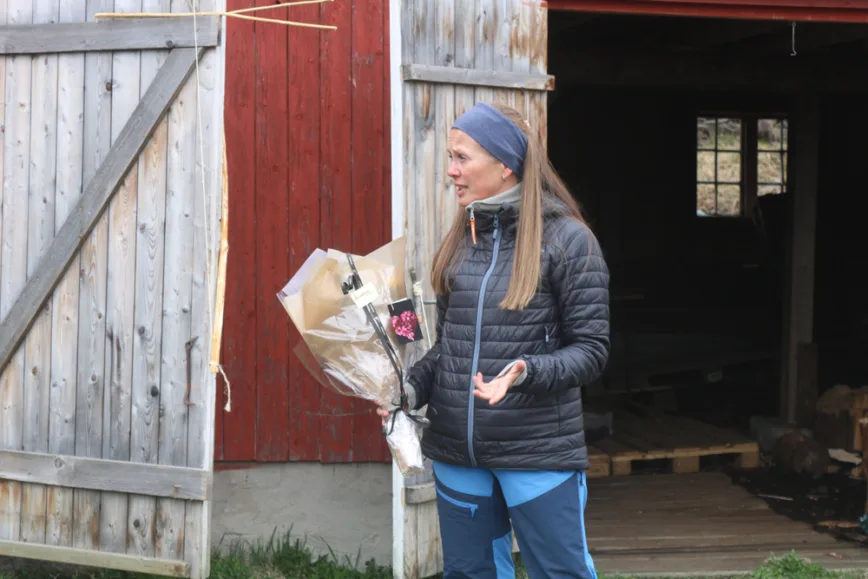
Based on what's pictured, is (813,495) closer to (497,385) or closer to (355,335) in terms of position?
(355,335)

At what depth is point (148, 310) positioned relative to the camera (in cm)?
388

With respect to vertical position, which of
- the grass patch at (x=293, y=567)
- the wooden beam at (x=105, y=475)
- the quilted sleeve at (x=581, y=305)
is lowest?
the grass patch at (x=293, y=567)

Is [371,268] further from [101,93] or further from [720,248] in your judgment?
[720,248]

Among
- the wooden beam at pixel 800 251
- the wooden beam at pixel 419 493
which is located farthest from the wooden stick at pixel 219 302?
the wooden beam at pixel 800 251

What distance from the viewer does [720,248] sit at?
36.2ft

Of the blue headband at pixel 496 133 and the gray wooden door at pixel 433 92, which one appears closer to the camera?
the blue headband at pixel 496 133

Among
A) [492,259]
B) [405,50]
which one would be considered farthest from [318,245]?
[492,259]

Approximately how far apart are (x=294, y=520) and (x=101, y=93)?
205 centimetres

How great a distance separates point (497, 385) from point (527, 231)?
0.45 meters

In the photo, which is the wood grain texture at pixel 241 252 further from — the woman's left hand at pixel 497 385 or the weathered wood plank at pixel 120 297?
the woman's left hand at pixel 497 385

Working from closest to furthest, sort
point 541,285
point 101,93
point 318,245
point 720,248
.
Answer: point 541,285
point 101,93
point 318,245
point 720,248

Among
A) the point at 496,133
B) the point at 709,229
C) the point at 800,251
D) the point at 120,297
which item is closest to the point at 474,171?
the point at 496,133

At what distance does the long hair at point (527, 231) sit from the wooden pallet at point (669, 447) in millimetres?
4023

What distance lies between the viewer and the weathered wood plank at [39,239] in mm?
3980
